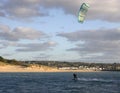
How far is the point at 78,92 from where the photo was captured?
227ft

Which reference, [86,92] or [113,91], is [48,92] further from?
[113,91]

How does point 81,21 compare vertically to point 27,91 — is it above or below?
above

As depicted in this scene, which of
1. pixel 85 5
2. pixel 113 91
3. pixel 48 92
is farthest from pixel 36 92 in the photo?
pixel 85 5

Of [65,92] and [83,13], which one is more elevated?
[83,13]

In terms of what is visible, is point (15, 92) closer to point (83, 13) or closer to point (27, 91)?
point (27, 91)

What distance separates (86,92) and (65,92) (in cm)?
365

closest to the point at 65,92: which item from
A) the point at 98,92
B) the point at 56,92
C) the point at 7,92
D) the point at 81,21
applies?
the point at 56,92

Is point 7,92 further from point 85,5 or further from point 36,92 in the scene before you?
point 85,5

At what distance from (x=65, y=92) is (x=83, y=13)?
16446 mm

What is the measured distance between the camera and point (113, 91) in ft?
234

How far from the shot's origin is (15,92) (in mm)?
68312

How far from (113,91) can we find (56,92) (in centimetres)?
1053

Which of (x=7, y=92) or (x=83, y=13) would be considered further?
(x=7, y=92)

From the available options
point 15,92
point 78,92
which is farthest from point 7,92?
point 78,92
